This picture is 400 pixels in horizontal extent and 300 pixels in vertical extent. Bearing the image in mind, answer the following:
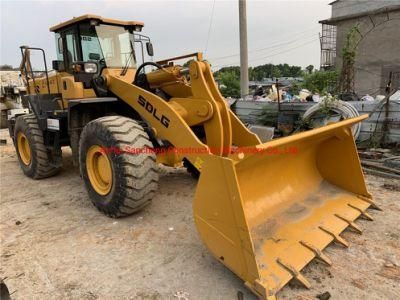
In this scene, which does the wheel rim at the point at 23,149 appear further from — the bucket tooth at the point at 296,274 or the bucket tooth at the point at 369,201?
the bucket tooth at the point at 369,201

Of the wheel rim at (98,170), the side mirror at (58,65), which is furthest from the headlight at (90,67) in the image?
the wheel rim at (98,170)

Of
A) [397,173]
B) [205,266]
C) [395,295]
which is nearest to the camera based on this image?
[395,295]

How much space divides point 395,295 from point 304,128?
5366mm

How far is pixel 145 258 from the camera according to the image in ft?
9.41

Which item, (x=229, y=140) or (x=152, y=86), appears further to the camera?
(x=152, y=86)

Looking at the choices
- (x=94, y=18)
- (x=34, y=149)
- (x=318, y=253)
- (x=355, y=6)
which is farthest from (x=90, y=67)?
(x=355, y=6)

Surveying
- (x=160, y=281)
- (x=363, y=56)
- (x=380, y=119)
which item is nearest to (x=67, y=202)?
(x=160, y=281)

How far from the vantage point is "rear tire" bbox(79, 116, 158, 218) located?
323cm

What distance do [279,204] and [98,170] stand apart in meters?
2.15

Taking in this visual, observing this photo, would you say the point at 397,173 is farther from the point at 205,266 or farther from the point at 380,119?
the point at 205,266

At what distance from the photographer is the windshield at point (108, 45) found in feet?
14.5

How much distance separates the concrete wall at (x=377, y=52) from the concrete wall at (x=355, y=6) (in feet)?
1.70

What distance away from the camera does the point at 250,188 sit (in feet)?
10.0

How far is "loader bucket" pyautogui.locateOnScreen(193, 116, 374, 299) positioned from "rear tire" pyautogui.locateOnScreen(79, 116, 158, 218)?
913 millimetres
